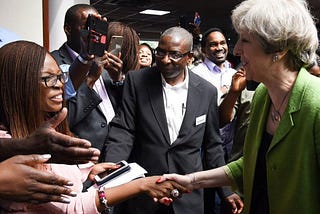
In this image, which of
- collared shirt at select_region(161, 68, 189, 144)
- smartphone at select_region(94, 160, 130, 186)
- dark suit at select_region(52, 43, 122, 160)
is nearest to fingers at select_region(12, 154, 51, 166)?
smartphone at select_region(94, 160, 130, 186)

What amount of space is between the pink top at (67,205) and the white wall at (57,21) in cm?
217

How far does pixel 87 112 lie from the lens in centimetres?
220

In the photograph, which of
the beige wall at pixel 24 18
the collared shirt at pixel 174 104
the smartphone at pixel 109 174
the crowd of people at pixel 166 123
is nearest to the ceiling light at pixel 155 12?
the beige wall at pixel 24 18

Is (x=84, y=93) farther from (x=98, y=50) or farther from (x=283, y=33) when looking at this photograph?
(x=283, y=33)

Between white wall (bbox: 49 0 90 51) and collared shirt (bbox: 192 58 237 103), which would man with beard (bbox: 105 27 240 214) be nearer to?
collared shirt (bbox: 192 58 237 103)

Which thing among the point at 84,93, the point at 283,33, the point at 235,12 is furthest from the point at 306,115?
the point at 84,93

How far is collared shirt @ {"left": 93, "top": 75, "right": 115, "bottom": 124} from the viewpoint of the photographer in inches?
95.6

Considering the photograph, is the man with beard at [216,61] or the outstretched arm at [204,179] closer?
the outstretched arm at [204,179]

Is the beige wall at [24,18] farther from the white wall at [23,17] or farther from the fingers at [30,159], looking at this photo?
the fingers at [30,159]

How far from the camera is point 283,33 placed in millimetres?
1521

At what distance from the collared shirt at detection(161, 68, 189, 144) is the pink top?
0.79m

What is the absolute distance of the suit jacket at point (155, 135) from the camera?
230cm

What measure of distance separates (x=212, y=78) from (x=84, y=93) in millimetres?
1669

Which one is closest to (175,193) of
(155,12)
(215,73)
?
(215,73)
